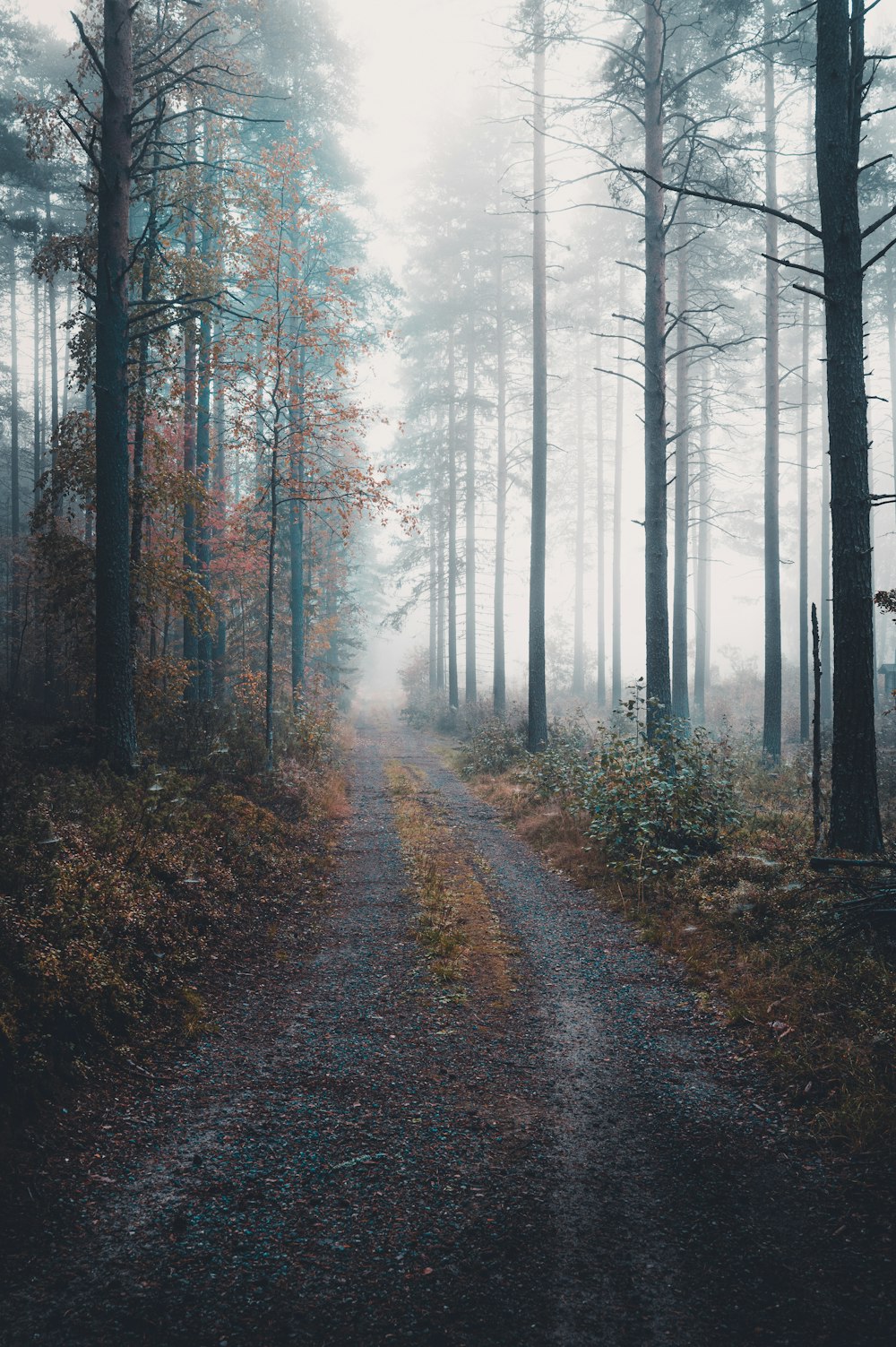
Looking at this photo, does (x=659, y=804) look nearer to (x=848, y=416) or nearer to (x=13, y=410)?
(x=848, y=416)

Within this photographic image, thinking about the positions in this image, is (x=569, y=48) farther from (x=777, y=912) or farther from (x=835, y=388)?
(x=777, y=912)

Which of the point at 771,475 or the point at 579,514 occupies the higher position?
the point at 579,514

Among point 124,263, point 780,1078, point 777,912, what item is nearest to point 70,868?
point 780,1078

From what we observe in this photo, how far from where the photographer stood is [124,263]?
9375 millimetres

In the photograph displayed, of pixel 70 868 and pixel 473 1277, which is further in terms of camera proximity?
pixel 70 868

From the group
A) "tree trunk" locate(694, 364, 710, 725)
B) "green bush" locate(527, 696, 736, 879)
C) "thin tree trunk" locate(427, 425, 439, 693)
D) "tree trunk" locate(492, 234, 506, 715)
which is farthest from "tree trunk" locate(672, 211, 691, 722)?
"thin tree trunk" locate(427, 425, 439, 693)

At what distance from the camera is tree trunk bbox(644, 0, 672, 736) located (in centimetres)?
1177

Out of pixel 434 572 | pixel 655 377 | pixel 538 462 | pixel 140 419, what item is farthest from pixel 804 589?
pixel 140 419

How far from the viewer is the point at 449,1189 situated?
3.42 metres

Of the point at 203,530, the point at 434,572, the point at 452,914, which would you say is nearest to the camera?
the point at 452,914

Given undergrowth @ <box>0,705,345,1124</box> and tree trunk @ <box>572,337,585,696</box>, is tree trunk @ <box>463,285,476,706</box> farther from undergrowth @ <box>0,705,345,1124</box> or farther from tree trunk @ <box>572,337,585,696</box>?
undergrowth @ <box>0,705,345,1124</box>

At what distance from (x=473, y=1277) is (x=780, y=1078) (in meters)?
2.39

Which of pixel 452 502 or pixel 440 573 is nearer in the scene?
pixel 452 502

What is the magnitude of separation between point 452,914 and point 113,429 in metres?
7.32
